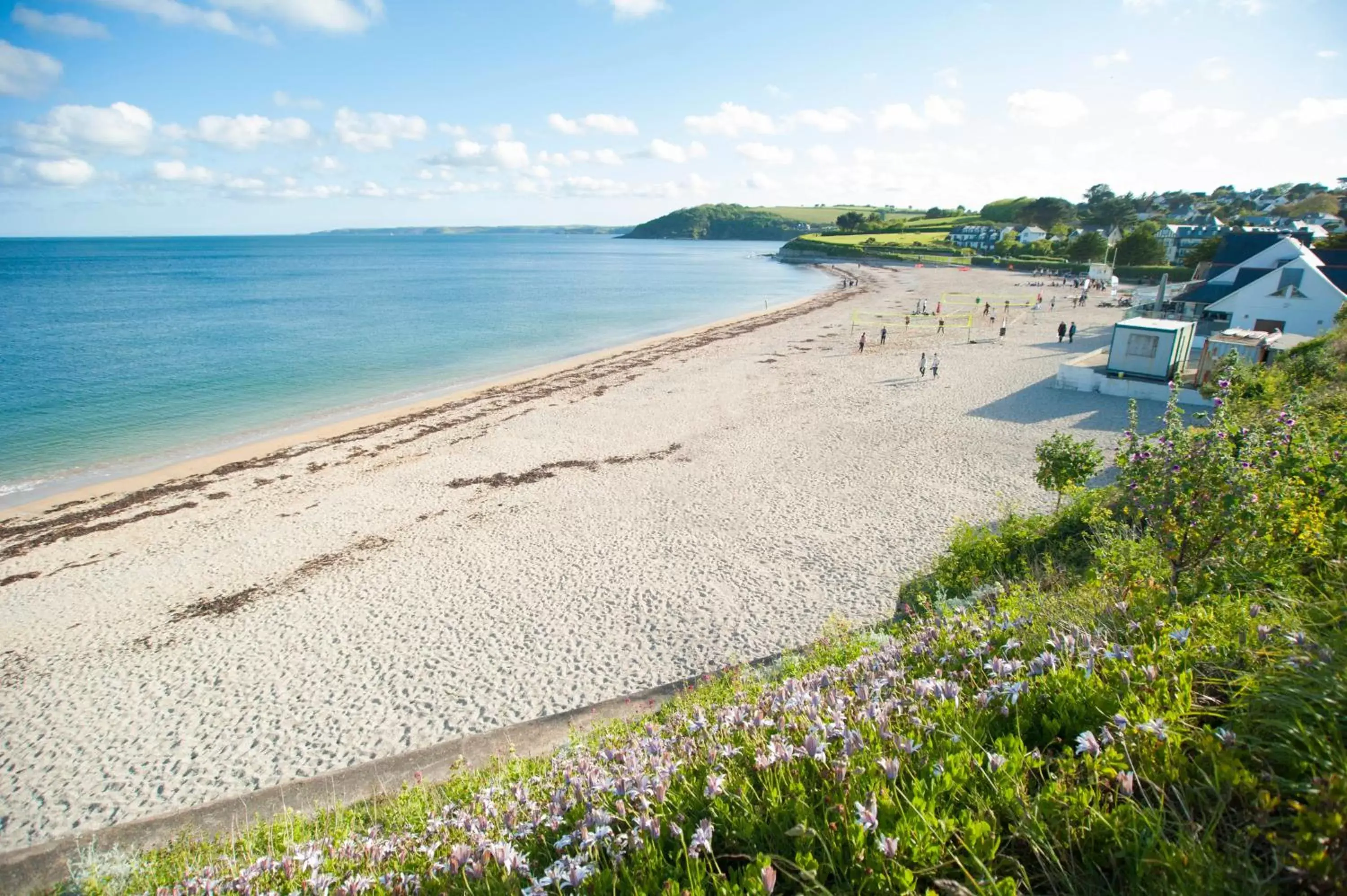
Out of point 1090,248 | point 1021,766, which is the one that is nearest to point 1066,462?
point 1021,766

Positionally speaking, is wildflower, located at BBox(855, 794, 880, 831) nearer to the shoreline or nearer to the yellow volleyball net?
the shoreline

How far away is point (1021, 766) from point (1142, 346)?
25748 millimetres

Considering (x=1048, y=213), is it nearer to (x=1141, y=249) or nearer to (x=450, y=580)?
(x=1141, y=249)

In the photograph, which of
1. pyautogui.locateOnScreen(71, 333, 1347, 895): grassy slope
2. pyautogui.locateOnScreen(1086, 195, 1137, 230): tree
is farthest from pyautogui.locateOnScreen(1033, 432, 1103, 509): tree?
pyautogui.locateOnScreen(1086, 195, 1137, 230): tree

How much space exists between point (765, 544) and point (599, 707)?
695 centimetres

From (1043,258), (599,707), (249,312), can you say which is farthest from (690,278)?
(599,707)

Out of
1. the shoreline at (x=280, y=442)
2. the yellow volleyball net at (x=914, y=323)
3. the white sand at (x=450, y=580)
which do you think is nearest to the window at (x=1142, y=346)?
the white sand at (x=450, y=580)

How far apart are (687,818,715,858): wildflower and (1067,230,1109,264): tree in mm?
90731

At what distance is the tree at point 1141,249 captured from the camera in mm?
68875

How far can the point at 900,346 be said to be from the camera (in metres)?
38.1

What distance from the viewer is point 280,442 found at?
25625 millimetres

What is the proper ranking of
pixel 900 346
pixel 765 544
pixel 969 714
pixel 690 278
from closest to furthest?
1. pixel 969 714
2. pixel 765 544
3. pixel 900 346
4. pixel 690 278

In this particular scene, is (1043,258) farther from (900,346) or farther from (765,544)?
(765,544)

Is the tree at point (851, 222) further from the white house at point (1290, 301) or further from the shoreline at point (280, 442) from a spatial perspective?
the white house at point (1290, 301)
